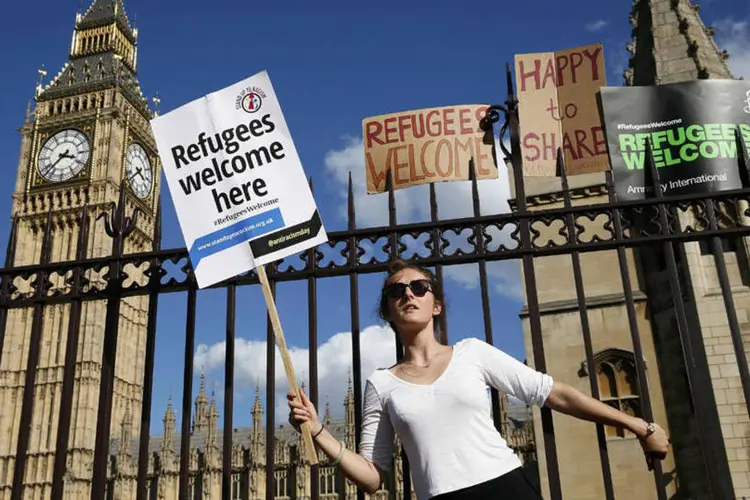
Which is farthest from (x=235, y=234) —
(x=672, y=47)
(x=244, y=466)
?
(x=244, y=466)

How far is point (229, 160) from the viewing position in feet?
14.6

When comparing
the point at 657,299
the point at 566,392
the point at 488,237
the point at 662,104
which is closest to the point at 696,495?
the point at 657,299

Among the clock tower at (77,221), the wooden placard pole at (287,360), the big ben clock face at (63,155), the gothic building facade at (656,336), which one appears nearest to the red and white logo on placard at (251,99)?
the wooden placard pole at (287,360)

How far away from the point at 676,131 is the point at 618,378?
7.08 m

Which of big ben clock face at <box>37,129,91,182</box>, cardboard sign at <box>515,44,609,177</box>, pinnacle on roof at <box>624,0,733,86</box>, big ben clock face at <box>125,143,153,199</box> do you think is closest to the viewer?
cardboard sign at <box>515,44,609,177</box>

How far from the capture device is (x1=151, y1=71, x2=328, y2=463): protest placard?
4.27 metres

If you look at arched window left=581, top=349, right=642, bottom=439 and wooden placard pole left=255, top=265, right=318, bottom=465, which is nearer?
wooden placard pole left=255, top=265, right=318, bottom=465

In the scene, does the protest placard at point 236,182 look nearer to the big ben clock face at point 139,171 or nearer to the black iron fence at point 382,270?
the black iron fence at point 382,270

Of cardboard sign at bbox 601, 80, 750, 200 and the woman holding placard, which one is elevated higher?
cardboard sign at bbox 601, 80, 750, 200

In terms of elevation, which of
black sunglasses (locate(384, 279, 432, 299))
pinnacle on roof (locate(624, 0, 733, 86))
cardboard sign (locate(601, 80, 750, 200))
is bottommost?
black sunglasses (locate(384, 279, 432, 299))

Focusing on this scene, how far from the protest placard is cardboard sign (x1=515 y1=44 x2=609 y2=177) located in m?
2.08

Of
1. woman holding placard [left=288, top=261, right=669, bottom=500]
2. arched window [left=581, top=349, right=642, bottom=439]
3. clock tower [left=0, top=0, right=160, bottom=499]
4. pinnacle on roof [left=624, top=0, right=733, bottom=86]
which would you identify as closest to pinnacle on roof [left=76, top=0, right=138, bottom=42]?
clock tower [left=0, top=0, right=160, bottom=499]

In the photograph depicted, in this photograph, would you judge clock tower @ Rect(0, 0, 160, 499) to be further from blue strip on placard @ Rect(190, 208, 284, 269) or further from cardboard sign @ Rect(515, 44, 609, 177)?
blue strip on placard @ Rect(190, 208, 284, 269)

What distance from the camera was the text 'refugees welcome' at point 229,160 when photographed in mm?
4357
